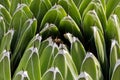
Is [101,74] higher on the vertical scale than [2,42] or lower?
lower

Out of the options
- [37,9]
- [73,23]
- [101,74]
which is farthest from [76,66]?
[37,9]

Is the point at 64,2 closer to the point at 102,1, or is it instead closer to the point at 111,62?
the point at 102,1

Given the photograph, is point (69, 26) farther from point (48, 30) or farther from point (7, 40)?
point (7, 40)

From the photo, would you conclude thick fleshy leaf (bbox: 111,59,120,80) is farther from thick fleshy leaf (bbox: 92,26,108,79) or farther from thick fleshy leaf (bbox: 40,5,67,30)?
thick fleshy leaf (bbox: 40,5,67,30)

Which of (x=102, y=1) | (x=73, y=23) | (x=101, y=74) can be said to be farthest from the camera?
(x=102, y=1)

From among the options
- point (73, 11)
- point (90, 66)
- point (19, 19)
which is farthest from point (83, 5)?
point (90, 66)

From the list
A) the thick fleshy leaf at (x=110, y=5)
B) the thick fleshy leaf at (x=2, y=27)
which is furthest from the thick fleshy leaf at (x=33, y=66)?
the thick fleshy leaf at (x=110, y=5)

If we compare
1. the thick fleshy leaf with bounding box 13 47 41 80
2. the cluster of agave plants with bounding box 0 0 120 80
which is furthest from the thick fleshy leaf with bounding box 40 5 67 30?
the thick fleshy leaf with bounding box 13 47 41 80

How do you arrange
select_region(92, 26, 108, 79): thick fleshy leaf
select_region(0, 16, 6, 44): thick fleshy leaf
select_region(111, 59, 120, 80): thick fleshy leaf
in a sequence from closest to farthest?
1. select_region(111, 59, 120, 80): thick fleshy leaf
2. select_region(92, 26, 108, 79): thick fleshy leaf
3. select_region(0, 16, 6, 44): thick fleshy leaf
